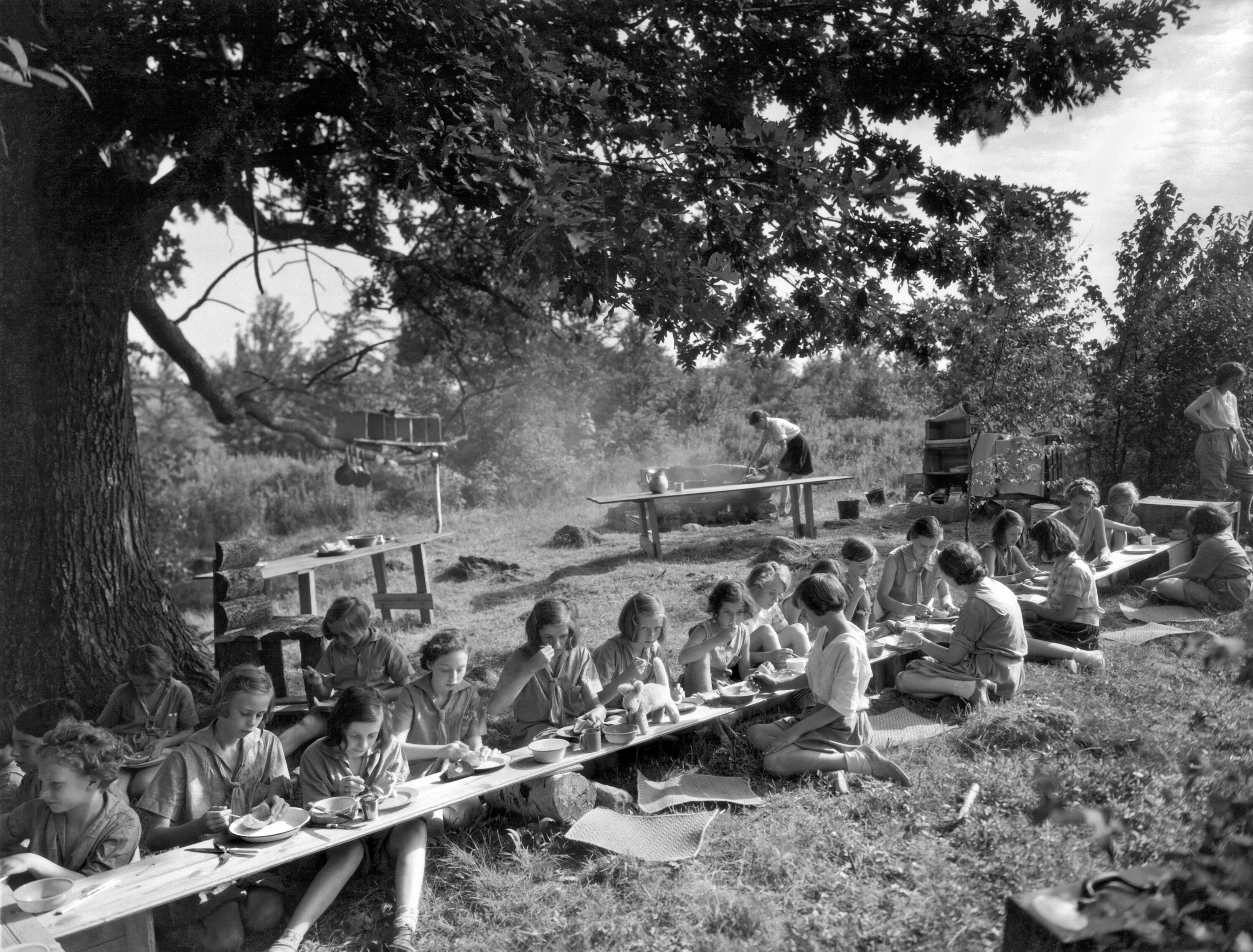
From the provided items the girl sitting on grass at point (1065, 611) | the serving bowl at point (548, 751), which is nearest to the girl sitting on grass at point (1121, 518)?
the girl sitting on grass at point (1065, 611)

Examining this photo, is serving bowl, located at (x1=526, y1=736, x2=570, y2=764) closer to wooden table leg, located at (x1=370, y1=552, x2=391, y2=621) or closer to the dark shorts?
wooden table leg, located at (x1=370, y1=552, x2=391, y2=621)

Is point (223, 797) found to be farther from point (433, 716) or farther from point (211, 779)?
point (433, 716)

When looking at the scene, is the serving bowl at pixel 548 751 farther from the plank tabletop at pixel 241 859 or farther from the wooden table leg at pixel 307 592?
the wooden table leg at pixel 307 592

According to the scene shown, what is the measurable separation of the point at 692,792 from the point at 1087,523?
486 cm

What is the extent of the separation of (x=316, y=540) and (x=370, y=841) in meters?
14.6

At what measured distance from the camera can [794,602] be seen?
5598 millimetres

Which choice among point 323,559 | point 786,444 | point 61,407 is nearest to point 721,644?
point 61,407

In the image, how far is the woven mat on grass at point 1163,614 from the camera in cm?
702

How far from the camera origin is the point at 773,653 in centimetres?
555

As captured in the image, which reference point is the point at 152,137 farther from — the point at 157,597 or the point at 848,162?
the point at 848,162

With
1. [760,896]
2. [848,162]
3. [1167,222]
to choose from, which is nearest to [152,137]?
[848,162]

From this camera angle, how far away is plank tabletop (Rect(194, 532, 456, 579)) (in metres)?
7.84

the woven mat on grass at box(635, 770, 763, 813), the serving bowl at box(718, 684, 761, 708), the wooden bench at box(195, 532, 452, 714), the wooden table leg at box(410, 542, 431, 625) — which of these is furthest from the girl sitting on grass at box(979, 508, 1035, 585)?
the wooden table leg at box(410, 542, 431, 625)

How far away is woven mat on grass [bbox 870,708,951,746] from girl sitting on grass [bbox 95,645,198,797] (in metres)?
3.67
